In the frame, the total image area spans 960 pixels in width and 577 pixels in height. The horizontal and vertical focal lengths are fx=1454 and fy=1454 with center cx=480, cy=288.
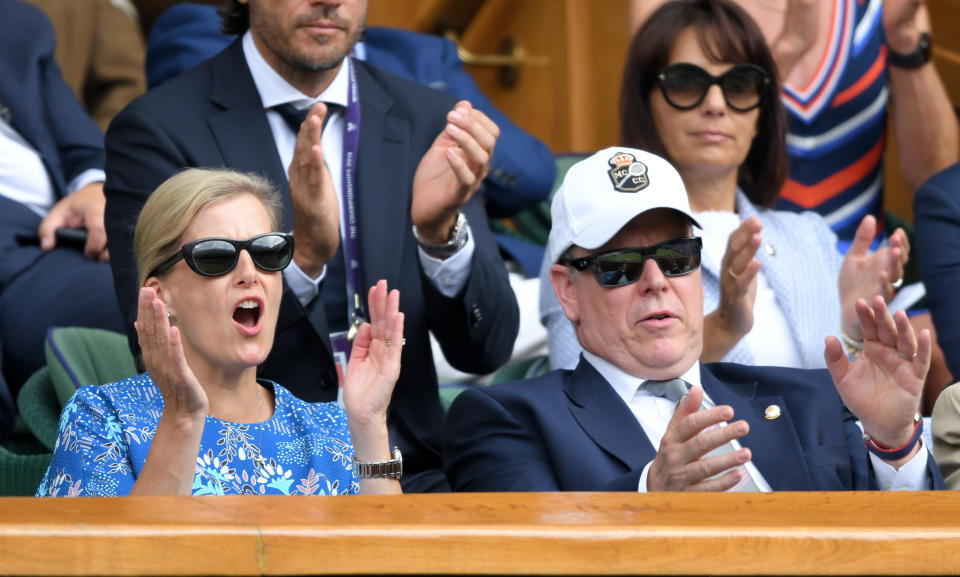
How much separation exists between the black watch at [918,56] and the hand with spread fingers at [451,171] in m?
1.50

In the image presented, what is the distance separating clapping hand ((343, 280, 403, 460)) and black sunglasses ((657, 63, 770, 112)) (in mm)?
1244

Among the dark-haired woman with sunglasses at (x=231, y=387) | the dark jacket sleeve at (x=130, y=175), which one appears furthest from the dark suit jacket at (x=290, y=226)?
the dark-haired woman with sunglasses at (x=231, y=387)

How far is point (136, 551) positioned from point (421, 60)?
2.59 m

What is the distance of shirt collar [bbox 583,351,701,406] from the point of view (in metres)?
2.30

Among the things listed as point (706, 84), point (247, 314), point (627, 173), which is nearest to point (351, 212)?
point (247, 314)

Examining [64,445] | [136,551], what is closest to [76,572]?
[136,551]

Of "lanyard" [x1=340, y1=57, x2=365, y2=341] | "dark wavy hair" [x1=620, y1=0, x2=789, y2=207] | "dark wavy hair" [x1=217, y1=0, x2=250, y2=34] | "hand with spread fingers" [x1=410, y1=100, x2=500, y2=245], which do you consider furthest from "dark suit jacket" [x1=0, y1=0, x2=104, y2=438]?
"dark wavy hair" [x1=620, y1=0, x2=789, y2=207]

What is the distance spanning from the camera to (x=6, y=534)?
1366 mm

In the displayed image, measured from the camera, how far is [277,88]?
9.14ft

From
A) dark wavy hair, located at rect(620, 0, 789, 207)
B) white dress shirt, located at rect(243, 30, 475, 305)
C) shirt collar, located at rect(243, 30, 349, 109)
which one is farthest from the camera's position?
dark wavy hair, located at rect(620, 0, 789, 207)

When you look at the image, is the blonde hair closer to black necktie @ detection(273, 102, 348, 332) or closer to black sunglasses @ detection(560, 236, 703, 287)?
black necktie @ detection(273, 102, 348, 332)

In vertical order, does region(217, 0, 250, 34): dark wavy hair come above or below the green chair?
above

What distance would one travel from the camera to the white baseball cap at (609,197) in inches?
89.7

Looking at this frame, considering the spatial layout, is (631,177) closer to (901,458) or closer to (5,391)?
(901,458)
